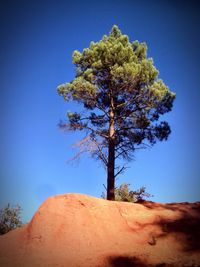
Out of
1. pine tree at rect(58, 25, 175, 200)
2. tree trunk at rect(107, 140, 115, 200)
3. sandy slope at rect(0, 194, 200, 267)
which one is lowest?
sandy slope at rect(0, 194, 200, 267)

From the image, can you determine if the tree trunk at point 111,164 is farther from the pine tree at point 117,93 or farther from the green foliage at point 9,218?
the green foliage at point 9,218

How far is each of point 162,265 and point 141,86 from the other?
36.6ft

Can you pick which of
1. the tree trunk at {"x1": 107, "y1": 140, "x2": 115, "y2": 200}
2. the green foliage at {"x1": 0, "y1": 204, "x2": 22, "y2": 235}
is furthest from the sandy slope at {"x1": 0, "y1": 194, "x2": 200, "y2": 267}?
the green foliage at {"x1": 0, "y1": 204, "x2": 22, "y2": 235}

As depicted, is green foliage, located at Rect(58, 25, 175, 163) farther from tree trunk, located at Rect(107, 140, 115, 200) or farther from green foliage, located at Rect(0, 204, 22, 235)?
green foliage, located at Rect(0, 204, 22, 235)

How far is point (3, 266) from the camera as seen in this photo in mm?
8352

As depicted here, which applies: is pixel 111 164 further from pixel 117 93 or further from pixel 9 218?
pixel 9 218

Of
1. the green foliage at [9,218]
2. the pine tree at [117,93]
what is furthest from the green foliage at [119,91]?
the green foliage at [9,218]

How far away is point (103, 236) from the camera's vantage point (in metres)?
9.80

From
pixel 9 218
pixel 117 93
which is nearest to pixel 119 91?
pixel 117 93

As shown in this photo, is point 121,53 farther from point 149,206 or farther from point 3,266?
point 3,266

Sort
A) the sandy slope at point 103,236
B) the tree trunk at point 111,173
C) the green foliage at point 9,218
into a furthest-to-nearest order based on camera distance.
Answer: the green foliage at point 9,218 < the tree trunk at point 111,173 < the sandy slope at point 103,236

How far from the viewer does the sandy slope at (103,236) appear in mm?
8344

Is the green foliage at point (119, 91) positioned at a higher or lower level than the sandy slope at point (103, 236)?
higher

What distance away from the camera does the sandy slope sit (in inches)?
328
